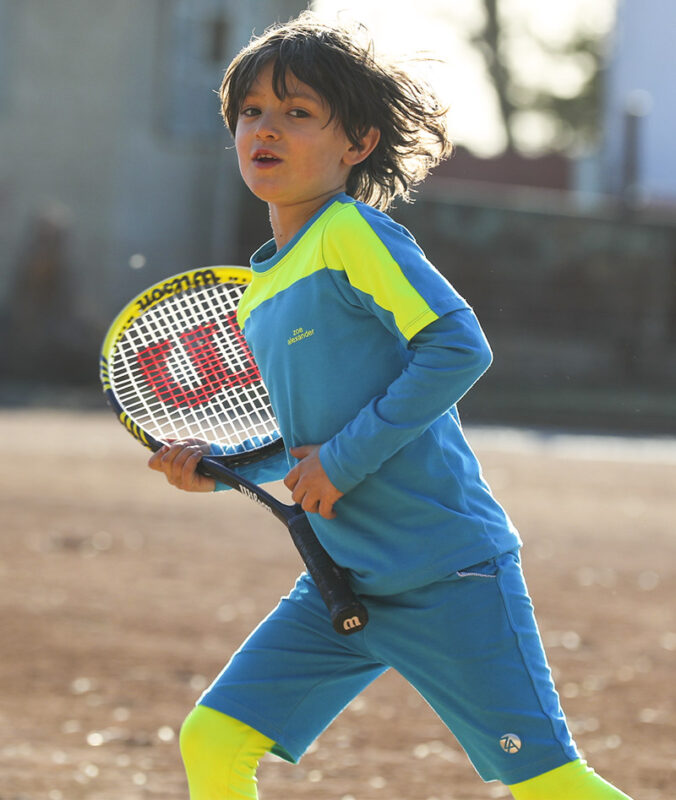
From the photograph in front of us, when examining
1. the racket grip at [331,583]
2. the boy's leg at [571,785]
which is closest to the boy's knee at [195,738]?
the racket grip at [331,583]

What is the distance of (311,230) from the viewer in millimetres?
2273

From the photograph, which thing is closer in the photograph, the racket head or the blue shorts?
the blue shorts

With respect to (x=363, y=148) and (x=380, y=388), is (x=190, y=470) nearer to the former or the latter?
(x=380, y=388)

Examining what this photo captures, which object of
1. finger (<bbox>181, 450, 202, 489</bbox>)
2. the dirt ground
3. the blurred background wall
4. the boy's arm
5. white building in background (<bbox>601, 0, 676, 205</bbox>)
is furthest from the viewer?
white building in background (<bbox>601, 0, 676, 205</bbox>)

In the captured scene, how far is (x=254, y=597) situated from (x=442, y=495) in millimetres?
3713

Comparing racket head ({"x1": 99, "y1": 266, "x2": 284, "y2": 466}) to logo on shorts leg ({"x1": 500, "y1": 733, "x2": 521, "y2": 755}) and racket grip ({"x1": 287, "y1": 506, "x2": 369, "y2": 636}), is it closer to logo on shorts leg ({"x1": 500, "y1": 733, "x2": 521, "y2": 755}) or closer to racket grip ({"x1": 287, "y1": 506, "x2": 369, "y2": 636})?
racket grip ({"x1": 287, "y1": 506, "x2": 369, "y2": 636})

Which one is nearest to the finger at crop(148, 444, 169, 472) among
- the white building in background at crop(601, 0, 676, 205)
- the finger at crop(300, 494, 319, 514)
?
the finger at crop(300, 494, 319, 514)

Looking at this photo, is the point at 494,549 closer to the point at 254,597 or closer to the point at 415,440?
the point at 415,440

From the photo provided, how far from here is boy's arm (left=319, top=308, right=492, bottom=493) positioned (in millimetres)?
2100

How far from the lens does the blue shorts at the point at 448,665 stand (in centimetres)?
217

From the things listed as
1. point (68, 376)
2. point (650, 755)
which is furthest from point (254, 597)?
point (68, 376)

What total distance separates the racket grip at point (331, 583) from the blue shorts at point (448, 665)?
0.18 ft

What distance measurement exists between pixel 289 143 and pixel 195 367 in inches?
27.1

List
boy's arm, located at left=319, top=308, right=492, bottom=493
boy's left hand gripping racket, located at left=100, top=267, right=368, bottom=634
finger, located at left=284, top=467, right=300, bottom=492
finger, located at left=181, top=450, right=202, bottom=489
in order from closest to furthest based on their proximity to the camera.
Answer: boy's arm, located at left=319, top=308, right=492, bottom=493 < finger, located at left=284, top=467, right=300, bottom=492 < finger, located at left=181, top=450, right=202, bottom=489 < boy's left hand gripping racket, located at left=100, top=267, right=368, bottom=634
